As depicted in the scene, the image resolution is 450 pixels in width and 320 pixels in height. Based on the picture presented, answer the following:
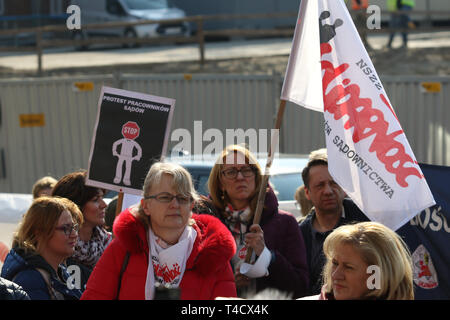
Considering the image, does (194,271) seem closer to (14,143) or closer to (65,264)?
(65,264)

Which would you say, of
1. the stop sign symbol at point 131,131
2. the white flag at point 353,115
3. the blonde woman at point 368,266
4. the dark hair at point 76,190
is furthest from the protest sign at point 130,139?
the blonde woman at point 368,266

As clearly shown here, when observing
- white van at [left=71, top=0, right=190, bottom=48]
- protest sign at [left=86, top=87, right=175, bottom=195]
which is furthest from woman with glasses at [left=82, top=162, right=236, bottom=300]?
white van at [left=71, top=0, right=190, bottom=48]

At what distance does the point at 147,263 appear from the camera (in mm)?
3797

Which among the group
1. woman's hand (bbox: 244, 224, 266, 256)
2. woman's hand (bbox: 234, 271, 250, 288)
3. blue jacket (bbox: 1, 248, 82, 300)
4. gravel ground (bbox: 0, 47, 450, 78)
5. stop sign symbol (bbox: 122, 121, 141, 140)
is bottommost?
woman's hand (bbox: 234, 271, 250, 288)

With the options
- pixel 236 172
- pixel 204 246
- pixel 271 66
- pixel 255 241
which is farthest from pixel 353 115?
pixel 271 66

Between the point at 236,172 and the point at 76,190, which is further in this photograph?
the point at 76,190

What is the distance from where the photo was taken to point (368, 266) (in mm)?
3365

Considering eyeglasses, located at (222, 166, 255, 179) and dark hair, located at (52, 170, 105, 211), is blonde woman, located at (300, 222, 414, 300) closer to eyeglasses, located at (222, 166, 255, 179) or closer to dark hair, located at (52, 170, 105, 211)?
eyeglasses, located at (222, 166, 255, 179)

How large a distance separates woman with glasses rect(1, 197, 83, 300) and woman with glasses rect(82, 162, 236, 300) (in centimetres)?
50

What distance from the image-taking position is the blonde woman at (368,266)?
3291 millimetres

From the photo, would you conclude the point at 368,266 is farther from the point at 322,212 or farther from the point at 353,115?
the point at 322,212

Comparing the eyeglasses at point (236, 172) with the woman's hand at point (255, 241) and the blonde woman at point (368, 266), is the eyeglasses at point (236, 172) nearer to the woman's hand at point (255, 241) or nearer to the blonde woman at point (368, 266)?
the woman's hand at point (255, 241)

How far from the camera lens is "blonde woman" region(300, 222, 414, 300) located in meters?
3.29

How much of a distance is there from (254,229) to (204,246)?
24.5 inches
